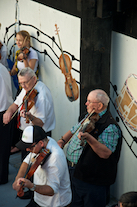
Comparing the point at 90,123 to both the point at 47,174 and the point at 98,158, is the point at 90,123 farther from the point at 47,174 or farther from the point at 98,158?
the point at 47,174

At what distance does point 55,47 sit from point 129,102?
1.71 m

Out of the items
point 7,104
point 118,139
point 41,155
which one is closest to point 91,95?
point 118,139

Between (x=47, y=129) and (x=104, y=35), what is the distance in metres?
1.48

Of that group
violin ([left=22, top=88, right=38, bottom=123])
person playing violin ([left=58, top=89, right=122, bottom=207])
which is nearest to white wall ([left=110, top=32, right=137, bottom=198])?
person playing violin ([left=58, top=89, right=122, bottom=207])

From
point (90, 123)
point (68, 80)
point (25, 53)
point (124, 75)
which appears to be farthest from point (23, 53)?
point (90, 123)

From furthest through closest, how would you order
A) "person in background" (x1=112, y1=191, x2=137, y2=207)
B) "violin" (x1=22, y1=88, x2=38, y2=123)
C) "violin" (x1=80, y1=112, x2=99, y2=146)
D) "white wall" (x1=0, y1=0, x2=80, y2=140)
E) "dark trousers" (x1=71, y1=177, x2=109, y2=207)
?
"white wall" (x1=0, y1=0, x2=80, y2=140)
"violin" (x1=22, y1=88, x2=38, y2=123)
"dark trousers" (x1=71, y1=177, x2=109, y2=207)
"violin" (x1=80, y1=112, x2=99, y2=146)
"person in background" (x1=112, y1=191, x2=137, y2=207)

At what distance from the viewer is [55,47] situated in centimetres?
484

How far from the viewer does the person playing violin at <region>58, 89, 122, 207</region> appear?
3.00 meters

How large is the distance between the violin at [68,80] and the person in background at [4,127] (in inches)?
34.2

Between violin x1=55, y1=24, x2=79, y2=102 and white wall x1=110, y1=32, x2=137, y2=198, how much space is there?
66cm

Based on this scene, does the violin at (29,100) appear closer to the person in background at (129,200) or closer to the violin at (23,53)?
the violin at (23,53)

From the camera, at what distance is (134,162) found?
3838mm

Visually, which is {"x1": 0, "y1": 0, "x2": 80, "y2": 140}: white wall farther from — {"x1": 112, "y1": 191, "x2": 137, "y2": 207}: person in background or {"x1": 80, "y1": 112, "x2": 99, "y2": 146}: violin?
{"x1": 112, "y1": 191, "x2": 137, "y2": 207}: person in background

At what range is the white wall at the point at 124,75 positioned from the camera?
3.72m
